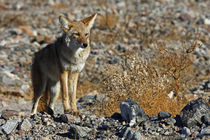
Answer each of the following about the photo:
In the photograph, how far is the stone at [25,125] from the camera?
16.2 ft

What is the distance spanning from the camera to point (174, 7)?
1517cm

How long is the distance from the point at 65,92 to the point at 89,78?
3.19 m

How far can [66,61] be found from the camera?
658cm

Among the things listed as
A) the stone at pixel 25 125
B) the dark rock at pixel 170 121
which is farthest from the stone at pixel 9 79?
the dark rock at pixel 170 121

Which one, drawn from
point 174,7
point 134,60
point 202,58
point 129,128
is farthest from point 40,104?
point 174,7

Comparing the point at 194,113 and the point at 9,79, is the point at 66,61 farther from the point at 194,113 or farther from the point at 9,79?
the point at 9,79

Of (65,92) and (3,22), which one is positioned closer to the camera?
(65,92)

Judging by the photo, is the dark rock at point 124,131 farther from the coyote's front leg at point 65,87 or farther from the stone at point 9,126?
the coyote's front leg at point 65,87

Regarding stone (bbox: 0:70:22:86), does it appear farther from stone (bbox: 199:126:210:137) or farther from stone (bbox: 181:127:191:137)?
stone (bbox: 199:126:210:137)

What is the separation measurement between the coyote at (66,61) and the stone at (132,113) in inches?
48.1

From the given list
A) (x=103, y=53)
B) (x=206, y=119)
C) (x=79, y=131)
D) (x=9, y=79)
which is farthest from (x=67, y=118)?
(x=103, y=53)

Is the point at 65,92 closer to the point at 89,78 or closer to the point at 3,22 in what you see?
the point at 89,78

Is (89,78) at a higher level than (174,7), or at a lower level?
lower

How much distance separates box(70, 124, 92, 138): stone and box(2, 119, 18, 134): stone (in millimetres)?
754
